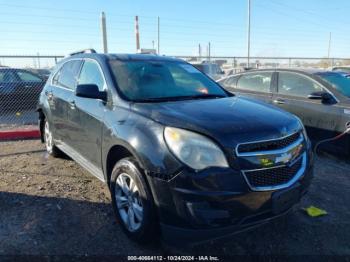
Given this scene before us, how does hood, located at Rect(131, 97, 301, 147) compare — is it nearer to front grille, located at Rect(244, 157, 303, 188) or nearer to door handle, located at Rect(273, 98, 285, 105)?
front grille, located at Rect(244, 157, 303, 188)

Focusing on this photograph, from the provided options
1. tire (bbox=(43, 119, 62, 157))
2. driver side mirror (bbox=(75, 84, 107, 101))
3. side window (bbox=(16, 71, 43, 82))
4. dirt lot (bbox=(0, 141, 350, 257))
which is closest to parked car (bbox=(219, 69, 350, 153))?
dirt lot (bbox=(0, 141, 350, 257))

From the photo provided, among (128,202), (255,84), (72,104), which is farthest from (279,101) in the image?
(128,202)

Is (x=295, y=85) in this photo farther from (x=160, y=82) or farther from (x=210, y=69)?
(x=210, y=69)

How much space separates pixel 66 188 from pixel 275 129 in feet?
9.47

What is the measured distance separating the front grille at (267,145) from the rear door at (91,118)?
1604mm

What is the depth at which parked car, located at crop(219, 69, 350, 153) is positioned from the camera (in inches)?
229

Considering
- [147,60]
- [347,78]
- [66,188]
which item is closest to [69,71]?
[147,60]

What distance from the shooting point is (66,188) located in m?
4.67

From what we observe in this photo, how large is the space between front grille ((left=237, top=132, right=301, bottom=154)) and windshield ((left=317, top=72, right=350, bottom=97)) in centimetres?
347

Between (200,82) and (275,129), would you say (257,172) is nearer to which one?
(275,129)

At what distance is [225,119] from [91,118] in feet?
5.36

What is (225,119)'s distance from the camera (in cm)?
306

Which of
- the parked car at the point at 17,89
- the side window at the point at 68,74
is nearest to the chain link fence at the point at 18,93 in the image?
the parked car at the point at 17,89

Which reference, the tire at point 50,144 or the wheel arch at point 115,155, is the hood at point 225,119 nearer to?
the wheel arch at point 115,155
